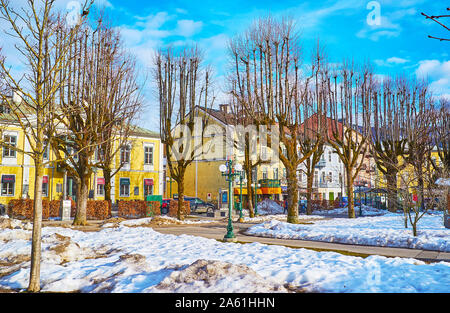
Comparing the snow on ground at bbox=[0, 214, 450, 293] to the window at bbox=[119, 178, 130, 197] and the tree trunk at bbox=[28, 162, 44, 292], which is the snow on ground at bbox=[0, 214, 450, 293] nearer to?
the tree trunk at bbox=[28, 162, 44, 292]

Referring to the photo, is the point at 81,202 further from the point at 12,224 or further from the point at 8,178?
the point at 8,178

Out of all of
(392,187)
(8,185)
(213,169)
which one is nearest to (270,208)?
(213,169)

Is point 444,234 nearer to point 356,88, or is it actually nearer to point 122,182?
point 356,88

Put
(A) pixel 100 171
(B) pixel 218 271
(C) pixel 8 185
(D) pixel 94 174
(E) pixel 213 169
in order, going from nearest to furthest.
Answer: (B) pixel 218 271 < (C) pixel 8 185 < (D) pixel 94 174 < (A) pixel 100 171 < (E) pixel 213 169

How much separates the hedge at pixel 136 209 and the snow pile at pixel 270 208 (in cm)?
1399

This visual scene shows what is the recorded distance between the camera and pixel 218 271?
7246 mm

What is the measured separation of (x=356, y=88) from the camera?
94.5 ft

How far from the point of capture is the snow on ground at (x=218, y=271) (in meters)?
6.77

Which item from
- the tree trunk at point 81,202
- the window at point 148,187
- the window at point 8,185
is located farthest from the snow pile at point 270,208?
the window at point 8,185

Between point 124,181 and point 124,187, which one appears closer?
point 124,181

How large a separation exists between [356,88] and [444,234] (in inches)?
645

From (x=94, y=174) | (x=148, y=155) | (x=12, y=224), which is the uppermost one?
(x=148, y=155)

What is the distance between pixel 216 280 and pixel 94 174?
31.8 meters
